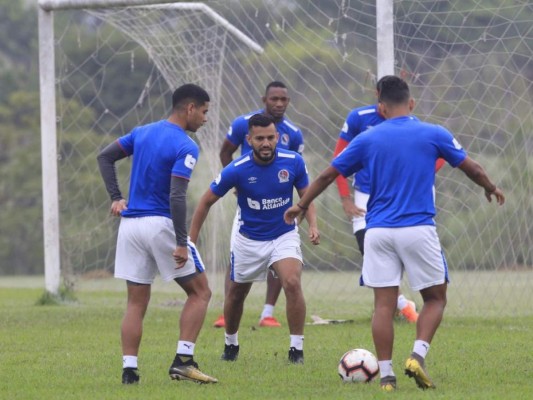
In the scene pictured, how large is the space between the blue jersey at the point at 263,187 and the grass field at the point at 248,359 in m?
0.99

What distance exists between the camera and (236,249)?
9023 millimetres

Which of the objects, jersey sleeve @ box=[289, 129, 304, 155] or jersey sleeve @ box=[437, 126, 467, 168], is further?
jersey sleeve @ box=[289, 129, 304, 155]

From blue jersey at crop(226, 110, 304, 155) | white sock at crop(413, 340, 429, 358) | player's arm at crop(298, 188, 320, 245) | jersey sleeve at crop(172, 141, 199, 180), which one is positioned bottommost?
white sock at crop(413, 340, 429, 358)

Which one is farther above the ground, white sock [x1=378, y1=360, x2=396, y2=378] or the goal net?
the goal net

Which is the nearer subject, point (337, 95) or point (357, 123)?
point (357, 123)

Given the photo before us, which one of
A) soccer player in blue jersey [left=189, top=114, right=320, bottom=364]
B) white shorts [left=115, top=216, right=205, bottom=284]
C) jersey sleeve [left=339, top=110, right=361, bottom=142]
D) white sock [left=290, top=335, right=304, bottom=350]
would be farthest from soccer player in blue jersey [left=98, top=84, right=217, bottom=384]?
jersey sleeve [left=339, top=110, right=361, bottom=142]

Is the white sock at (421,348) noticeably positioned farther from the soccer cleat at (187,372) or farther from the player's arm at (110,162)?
the player's arm at (110,162)

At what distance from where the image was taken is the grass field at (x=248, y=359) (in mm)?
7195

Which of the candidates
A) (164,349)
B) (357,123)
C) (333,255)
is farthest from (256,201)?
(333,255)

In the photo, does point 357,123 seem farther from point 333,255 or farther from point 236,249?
point 333,255

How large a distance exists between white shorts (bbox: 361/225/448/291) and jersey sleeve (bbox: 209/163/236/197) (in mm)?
1638

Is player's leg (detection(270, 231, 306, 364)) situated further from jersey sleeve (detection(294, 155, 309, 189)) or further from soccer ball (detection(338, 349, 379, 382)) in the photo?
soccer ball (detection(338, 349, 379, 382))

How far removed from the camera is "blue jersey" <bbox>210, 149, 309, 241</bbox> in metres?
8.62

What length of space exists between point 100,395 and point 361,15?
22.9 feet
